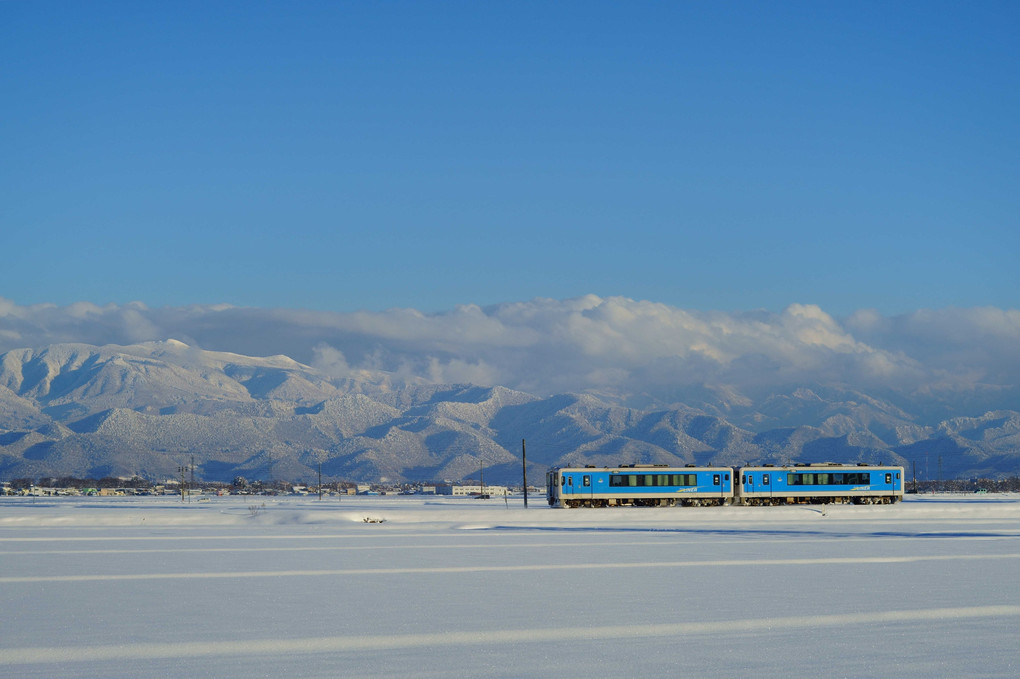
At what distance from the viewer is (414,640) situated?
59.0 feet

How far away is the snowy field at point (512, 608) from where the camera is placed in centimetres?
1597

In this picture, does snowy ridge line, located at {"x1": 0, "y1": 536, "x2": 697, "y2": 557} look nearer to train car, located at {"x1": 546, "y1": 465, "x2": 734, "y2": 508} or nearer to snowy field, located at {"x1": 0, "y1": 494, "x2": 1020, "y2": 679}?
snowy field, located at {"x1": 0, "y1": 494, "x2": 1020, "y2": 679}

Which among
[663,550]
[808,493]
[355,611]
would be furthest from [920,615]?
[808,493]

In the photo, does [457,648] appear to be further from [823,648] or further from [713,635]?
[823,648]

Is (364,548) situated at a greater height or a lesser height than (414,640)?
lesser

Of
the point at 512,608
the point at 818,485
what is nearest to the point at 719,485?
the point at 818,485

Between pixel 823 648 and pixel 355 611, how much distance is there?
9235mm

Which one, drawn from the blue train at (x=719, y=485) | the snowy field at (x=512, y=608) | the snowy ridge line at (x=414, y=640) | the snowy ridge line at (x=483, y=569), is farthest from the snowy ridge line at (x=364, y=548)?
the blue train at (x=719, y=485)

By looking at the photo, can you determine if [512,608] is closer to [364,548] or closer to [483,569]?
[483,569]

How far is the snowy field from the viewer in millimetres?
15969

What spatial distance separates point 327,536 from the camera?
49.0 meters

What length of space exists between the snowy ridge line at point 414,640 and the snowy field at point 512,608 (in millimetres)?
65

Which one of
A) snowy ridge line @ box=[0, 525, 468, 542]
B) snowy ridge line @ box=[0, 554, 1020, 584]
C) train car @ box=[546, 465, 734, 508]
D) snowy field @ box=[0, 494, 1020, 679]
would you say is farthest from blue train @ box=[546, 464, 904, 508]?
snowy ridge line @ box=[0, 554, 1020, 584]

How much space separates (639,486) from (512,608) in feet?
216
